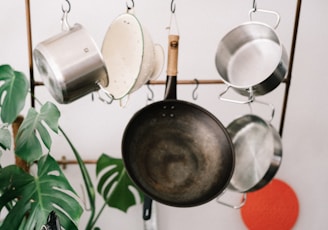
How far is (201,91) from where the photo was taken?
1658 mm

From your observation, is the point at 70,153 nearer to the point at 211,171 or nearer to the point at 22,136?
the point at 22,136

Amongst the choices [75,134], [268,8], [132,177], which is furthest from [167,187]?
[268,8]

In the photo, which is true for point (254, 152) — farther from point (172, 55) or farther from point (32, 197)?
point (32, 197)

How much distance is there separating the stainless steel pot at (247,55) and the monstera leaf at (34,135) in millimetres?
464

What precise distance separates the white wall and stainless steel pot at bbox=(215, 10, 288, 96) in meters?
0.27

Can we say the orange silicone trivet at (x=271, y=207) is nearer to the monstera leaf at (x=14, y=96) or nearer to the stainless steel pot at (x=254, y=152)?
the stainless steel pot at (x=254, y=152)

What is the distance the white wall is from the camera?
156 centimetres

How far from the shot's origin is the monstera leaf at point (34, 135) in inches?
46.1

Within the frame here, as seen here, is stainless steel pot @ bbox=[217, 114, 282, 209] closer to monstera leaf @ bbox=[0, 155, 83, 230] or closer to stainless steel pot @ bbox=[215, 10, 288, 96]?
stainless steel pot @ bbox=[215, 10, 288, 96]

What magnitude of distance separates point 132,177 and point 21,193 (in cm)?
30

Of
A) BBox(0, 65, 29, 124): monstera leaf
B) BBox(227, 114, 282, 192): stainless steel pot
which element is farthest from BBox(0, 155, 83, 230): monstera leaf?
BBox(227, 114, 282, 192): stainless steel pot

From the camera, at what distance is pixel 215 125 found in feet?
4.25

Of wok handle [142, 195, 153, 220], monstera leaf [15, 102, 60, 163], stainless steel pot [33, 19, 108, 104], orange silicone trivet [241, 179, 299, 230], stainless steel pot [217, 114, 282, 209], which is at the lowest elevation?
orange silicone trivet [241, 179, 299, 230]

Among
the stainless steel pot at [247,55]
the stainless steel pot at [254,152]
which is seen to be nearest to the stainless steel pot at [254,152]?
the stainless steel pot at [254,152]
